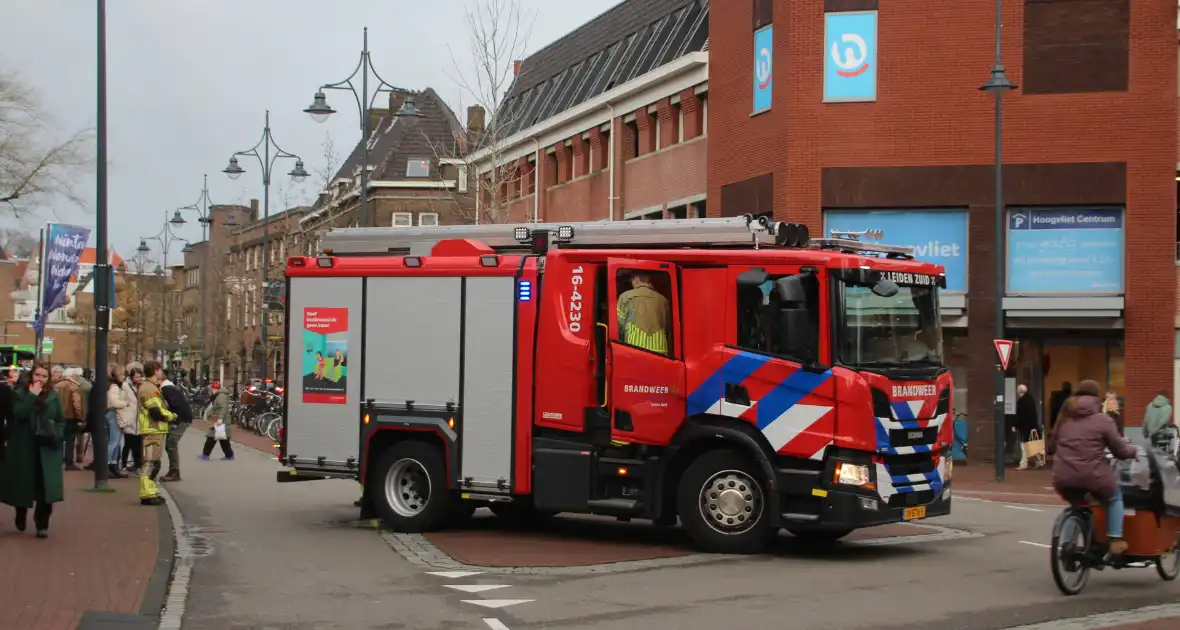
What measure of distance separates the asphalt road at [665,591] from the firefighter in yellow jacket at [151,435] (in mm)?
3027

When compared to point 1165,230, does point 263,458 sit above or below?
below

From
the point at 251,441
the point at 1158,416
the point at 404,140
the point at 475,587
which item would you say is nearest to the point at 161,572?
the point at 475,587

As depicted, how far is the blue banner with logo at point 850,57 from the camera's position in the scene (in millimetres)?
31547

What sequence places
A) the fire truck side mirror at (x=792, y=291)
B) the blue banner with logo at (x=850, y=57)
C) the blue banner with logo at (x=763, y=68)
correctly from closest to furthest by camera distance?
the fire truck side mirror at (x=792, y=291) < the blue banner with logo at (x=850, y=57) < the blue banner with logo at (x=763, y=68)

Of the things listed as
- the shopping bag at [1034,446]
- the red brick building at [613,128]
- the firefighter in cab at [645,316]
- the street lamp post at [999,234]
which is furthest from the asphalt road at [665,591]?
the red brick building at [613,128]

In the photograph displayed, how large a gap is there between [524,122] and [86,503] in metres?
37.1

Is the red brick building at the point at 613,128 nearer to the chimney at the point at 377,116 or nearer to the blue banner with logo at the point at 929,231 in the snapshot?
the blue banner with logo at the point at 929,231

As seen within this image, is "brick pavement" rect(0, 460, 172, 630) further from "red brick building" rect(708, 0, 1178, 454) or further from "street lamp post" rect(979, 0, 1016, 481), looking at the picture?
"red brick building" rect(708, 0, 1178, 454)

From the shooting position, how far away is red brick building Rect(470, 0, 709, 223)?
125ft

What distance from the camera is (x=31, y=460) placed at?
1452 centimetres

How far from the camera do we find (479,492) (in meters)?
14.9

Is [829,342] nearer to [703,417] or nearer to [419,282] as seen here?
[703,417]

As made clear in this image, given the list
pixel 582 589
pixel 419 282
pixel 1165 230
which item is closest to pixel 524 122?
pixel 1165 230

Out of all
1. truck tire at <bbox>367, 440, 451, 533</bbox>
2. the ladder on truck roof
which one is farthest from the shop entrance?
truck tire at <bbox>367, 440, 451, 533</bbox>
